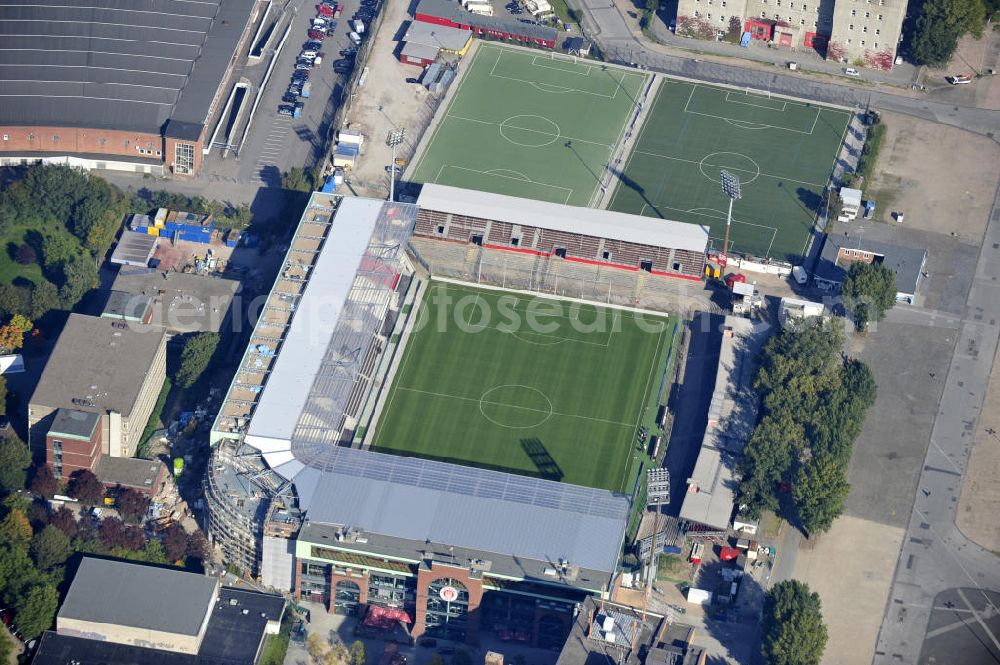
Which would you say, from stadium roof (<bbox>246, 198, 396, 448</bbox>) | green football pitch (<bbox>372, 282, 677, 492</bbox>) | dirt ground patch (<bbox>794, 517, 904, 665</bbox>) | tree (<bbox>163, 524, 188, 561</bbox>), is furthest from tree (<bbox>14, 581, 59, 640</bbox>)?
dirt ground patch (<bbox>794, 517, 904, 665</bbox>)

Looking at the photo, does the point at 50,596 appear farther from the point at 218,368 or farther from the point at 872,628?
the point at 872,628

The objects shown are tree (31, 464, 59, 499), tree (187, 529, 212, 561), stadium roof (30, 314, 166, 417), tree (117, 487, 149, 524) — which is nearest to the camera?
tree (187, 529, 212, 561)

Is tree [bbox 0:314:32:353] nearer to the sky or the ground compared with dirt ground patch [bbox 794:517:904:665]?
nearer to the sky

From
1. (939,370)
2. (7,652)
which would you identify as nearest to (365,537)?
(7,652)

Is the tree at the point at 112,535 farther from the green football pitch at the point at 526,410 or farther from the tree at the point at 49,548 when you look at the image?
the green football pitch at the point at 526,410

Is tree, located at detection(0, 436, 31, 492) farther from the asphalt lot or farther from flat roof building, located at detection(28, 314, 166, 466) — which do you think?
the asphalt lot

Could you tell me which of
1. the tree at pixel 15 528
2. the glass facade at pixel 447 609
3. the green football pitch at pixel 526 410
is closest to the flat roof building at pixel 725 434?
the green football pitch at pixel 526 410

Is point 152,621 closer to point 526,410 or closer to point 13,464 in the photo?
point 13,464

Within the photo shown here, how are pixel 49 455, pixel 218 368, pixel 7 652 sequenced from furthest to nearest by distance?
pixel 218 368 < pixel 49 455 < pixel 7 652
